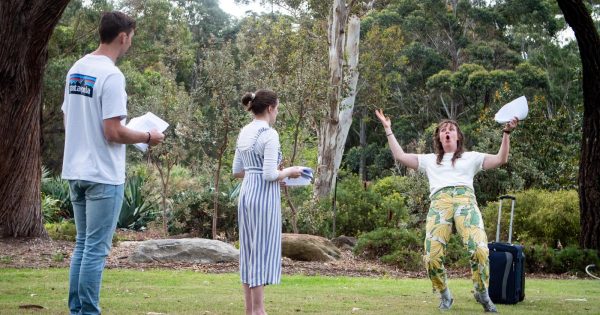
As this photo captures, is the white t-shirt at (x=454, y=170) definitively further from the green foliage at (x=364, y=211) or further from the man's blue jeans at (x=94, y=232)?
the green foliage at (x=364, y=211)

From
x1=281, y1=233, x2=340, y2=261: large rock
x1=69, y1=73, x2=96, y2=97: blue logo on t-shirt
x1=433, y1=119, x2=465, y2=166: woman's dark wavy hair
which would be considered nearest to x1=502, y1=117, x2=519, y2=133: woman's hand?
x1=433, y1=119, x2=465, y2=166: woman's dark wavy hair

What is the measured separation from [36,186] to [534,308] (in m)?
8.44

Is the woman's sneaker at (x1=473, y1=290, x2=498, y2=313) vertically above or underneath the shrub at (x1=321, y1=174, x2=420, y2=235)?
underneath

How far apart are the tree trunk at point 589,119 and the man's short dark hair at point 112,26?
945 cm

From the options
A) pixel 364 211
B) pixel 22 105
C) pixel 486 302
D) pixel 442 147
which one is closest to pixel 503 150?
pixel 442 147

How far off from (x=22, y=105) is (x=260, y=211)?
759 cm

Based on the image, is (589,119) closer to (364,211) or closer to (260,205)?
(364,211)

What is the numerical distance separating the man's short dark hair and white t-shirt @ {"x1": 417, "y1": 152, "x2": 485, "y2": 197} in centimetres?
344

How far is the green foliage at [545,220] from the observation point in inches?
655

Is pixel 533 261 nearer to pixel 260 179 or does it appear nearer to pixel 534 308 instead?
pixel 534 308

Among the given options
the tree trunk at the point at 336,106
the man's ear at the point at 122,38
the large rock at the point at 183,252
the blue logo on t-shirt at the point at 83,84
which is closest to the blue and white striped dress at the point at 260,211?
the man's ear at the point at 122,38

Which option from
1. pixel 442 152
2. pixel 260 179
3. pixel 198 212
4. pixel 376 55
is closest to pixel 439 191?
pixel 442 152

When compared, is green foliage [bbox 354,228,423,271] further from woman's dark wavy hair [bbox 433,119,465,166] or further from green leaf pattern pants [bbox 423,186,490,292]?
green leaf pattern pants [bbox 423,186,490,292]

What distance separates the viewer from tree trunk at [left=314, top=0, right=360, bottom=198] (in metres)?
25.3
